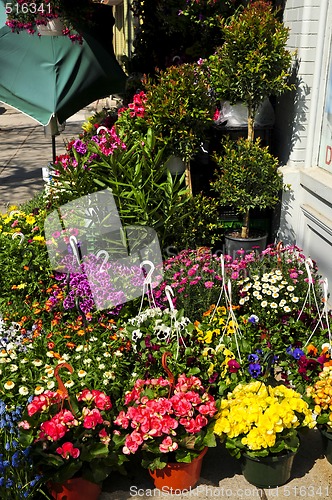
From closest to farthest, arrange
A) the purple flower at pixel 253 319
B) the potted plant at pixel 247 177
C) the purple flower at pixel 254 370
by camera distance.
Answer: the purple flower at pixel 254 370, the purple flower at pixel 253 319, the potted plant at pixel 247 177

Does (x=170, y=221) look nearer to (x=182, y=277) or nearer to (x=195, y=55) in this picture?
(x=182, y=277)

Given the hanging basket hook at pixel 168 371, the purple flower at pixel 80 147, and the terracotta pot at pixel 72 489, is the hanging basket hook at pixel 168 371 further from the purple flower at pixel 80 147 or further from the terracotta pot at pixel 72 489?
the purple flower at pixel 80 147

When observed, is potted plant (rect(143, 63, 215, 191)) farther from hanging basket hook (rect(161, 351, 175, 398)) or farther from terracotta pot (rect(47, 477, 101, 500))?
terracotta pot (rect(47, 477, 101, 500))

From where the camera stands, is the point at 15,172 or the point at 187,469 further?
the point at 15,172

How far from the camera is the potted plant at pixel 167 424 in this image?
290cm

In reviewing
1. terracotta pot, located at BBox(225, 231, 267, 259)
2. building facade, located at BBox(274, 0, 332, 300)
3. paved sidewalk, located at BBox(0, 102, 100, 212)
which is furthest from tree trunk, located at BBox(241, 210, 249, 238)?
paved sidewalk, located at BBox(0, 102, 100, 212)

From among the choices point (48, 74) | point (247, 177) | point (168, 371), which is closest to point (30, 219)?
point (48, 74)

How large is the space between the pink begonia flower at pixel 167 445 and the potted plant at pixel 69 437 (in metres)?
0.25

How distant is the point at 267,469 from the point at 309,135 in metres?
3.15

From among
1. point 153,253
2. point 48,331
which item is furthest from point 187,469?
point 153,253

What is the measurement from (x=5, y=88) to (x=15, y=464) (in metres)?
4.17

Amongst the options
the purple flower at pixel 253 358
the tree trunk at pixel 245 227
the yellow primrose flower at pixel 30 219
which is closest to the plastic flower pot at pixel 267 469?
the purple flower at pixel 253 358

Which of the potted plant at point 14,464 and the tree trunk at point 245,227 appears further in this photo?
the tree trunk at point 245,227

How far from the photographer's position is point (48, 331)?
12.5ft
